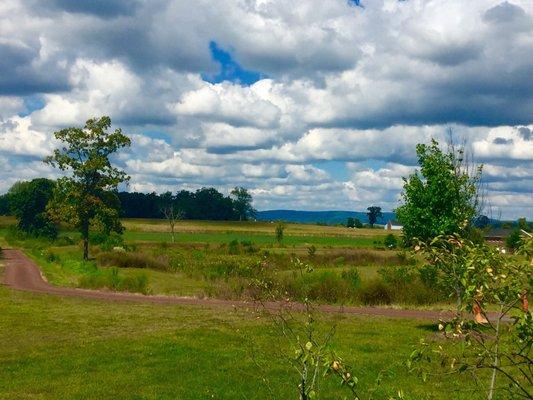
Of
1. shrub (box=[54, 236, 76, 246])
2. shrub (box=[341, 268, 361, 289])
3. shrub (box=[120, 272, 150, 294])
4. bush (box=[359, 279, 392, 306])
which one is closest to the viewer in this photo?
bush (box=[359, 279, 392, 306])

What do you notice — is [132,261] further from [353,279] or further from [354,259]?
[353,279]

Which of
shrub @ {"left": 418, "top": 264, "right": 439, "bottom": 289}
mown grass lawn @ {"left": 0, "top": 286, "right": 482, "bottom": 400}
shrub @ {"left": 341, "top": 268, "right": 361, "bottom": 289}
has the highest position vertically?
shrub @ {"left": 418, "top": 264, "right": 439, "bottom": 289}

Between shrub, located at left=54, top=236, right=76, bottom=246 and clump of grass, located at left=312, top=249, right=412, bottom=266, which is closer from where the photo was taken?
clump of grass, located at left=312, top=249, right=412, bottom=266

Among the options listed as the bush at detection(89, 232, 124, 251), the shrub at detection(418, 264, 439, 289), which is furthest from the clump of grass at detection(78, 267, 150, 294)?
the bush at detection(89, 232, 124, 251)

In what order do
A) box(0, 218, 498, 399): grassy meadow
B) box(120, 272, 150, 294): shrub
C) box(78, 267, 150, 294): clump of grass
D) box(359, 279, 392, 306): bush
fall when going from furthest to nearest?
box(78, 267, 150, 294): clump of grass, box(120, 272, 150, 294): shrub, box(359, 279, 392, 306): bush, box(0, 218, 498, 399): grassy meadow

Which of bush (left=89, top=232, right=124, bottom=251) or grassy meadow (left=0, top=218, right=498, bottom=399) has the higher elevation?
bush (left=89, top=232, right=124, bottom=251)

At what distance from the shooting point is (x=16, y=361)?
606 inches

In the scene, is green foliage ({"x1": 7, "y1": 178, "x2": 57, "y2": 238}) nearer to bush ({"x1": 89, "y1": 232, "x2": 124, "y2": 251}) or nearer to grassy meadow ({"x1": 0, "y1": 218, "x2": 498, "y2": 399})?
bush ({"x1": 89, "y1": 232, "x2": 124, "y2": 251})

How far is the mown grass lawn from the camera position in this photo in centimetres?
1273

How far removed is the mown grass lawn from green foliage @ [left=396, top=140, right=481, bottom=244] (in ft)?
12.8

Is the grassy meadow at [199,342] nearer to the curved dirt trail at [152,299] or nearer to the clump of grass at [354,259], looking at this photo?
the curved dirt trail at [152,299]

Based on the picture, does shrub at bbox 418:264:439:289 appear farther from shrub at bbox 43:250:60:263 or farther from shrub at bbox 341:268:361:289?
shrub at bbox 43:250:60:263

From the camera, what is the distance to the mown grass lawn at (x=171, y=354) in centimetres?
1273

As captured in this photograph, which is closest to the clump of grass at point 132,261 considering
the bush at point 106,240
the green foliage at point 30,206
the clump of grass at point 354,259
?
the bush at point 106,240
